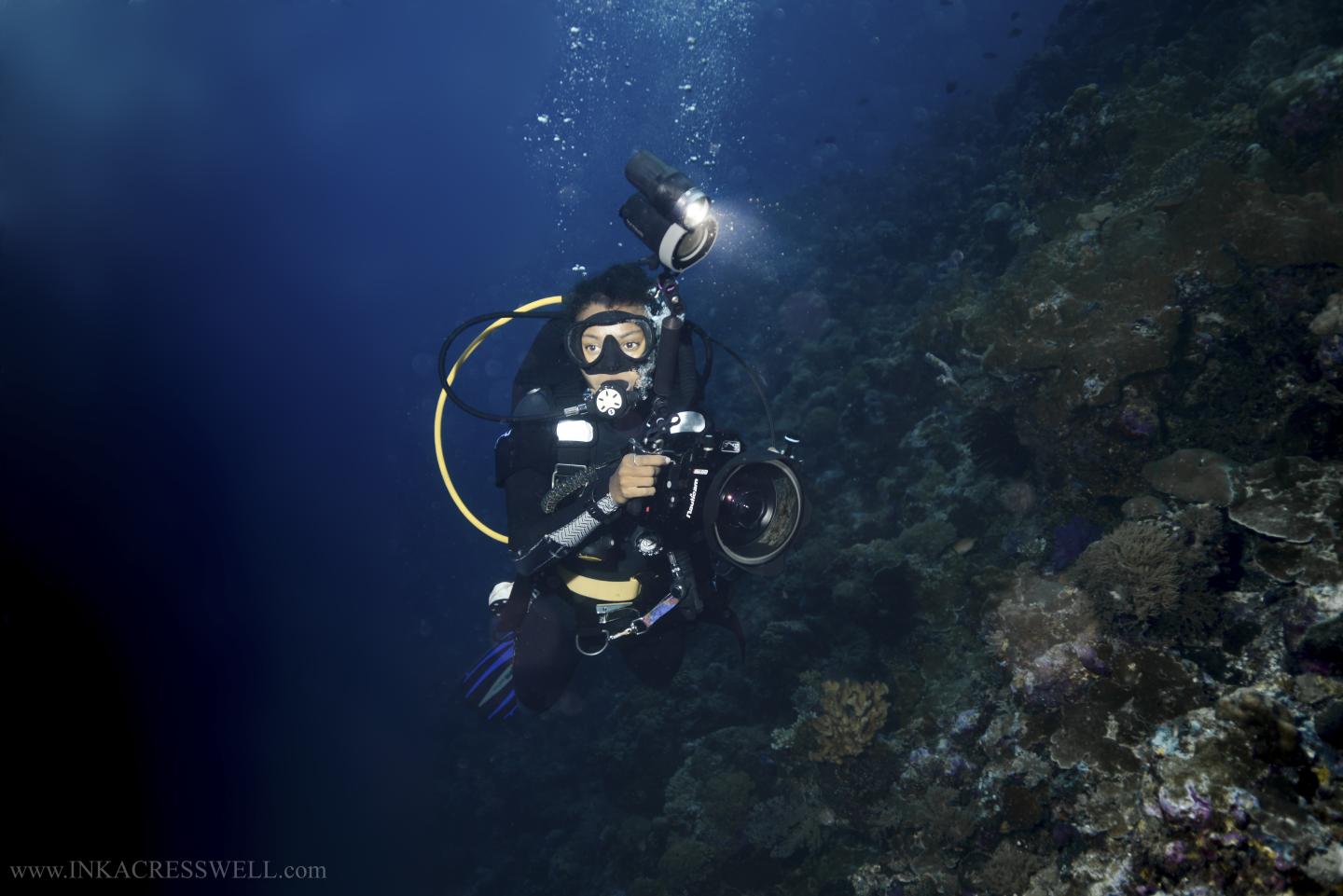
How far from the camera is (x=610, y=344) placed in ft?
14.0

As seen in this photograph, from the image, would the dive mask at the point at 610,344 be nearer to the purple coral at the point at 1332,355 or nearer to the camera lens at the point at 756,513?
the camera lens at the point at 756,513

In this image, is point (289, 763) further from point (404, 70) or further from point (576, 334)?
point (404, 70)

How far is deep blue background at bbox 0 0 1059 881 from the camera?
689 inches

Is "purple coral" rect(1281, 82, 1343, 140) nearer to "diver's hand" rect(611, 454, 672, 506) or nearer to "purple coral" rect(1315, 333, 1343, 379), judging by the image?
"purple coral" rect(1315, 333, 1343, 379)

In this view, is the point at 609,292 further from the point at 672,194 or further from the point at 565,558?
the point at 565,558

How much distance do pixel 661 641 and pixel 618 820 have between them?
15.0 ft

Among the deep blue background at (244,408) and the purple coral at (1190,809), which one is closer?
the purple coral at (1190,809)

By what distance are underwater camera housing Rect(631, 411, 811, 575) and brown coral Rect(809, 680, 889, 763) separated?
280 cm

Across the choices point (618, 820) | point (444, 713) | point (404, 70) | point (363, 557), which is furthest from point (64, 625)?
point (404, 70)

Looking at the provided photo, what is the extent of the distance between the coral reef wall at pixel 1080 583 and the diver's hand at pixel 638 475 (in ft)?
10.3

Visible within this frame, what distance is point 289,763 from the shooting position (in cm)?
1848

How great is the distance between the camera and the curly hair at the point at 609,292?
4.68 m

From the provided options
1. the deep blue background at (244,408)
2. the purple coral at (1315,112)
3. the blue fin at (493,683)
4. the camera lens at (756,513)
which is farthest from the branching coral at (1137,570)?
the deep blue background at (244,408)

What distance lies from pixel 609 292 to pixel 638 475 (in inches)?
79.3
